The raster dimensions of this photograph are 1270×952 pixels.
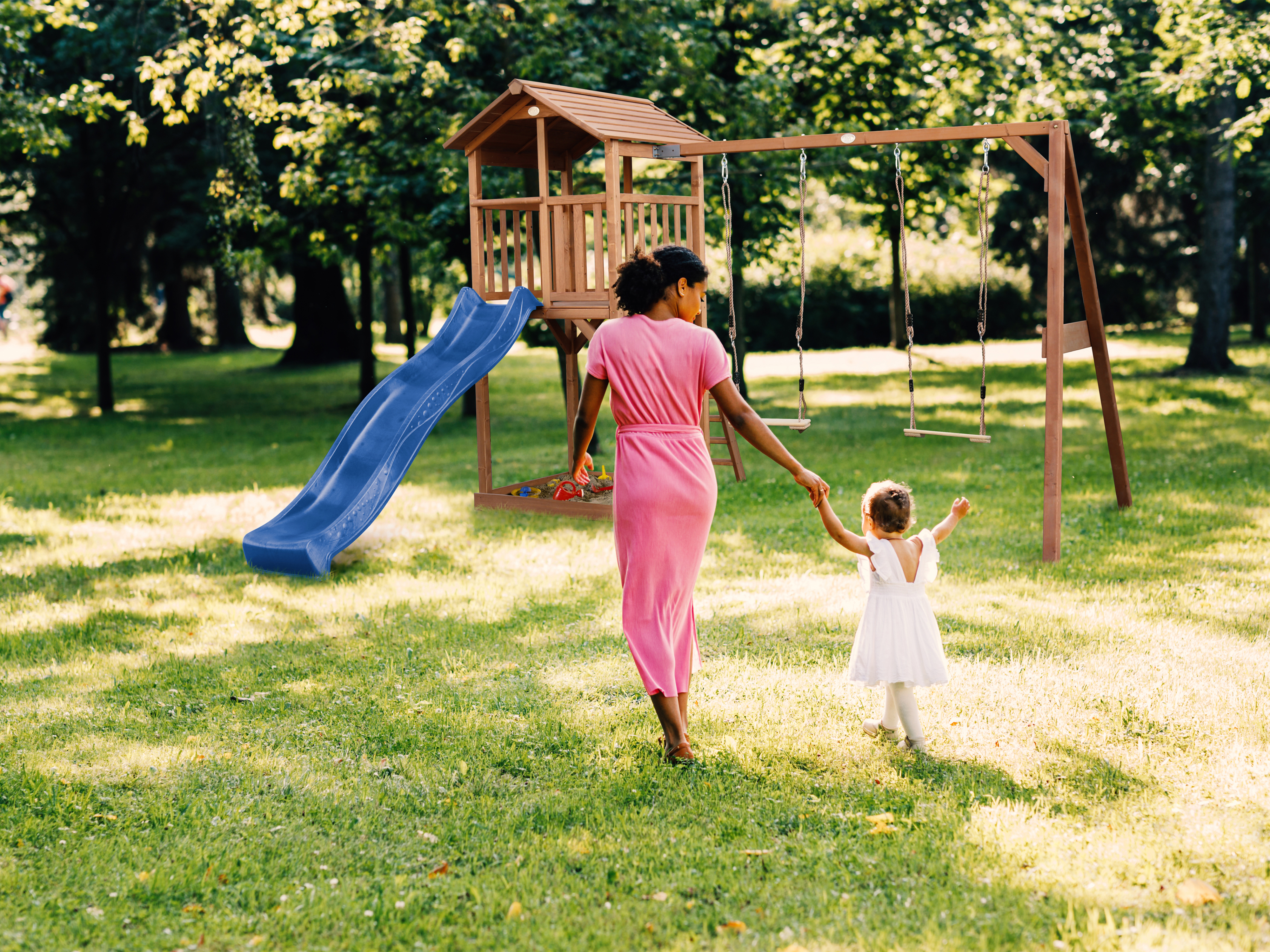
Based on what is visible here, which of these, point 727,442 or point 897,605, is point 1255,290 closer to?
point 727,442

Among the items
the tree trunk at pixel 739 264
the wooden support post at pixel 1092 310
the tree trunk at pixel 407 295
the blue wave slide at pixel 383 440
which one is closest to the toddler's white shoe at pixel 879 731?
the wooden support post at pixel 1092 310

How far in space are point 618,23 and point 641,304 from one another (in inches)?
415

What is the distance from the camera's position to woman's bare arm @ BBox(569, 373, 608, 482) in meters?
4.81

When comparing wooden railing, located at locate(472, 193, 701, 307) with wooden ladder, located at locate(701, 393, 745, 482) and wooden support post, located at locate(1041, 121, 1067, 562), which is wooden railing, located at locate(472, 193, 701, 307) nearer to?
wooden ladder, located at locate(701, 393, 745, 482)

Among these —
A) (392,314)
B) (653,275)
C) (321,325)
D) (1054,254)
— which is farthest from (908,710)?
(392,314)

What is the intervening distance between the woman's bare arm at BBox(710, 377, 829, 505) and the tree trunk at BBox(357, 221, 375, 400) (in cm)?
1360

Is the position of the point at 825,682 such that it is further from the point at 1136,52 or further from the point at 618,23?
the point at 1136,52

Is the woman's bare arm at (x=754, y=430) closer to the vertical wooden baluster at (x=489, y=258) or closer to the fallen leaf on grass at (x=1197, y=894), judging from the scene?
the fallen leaf on grass at (x=1197, y=894)

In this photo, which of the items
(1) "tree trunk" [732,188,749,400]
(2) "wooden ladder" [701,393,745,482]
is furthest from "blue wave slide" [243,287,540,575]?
(1) "tree trunk" [732,188,749,400]

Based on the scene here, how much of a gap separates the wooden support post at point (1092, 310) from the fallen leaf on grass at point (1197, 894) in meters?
5.07

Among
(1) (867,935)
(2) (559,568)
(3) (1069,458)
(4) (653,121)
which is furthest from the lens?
(3) (1069,458)

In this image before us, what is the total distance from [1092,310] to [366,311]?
12473 mm

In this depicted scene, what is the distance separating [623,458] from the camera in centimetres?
476

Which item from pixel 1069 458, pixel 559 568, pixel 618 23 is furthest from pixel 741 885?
pixel 618 23
